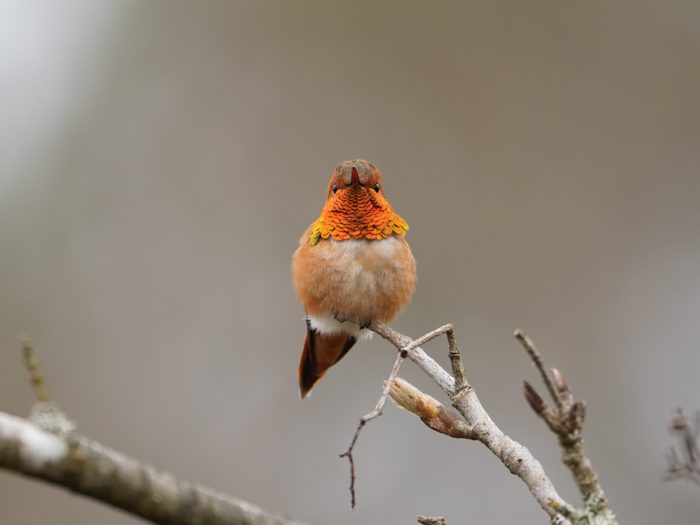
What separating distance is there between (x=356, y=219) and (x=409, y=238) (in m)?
3.57

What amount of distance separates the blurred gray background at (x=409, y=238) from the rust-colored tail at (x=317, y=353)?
256 centimetres

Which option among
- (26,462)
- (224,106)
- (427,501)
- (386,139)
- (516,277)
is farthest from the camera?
(224,106)

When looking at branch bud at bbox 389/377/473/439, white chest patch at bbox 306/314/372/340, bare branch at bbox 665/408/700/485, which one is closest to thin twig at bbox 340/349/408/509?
branch bud at bbox 389/377/473/439

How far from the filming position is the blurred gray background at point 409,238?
23.7 ft

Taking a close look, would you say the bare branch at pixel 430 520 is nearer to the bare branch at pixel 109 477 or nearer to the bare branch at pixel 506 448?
the bare branch at pixel 506 448

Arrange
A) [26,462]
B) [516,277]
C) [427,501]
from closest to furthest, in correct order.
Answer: [26,462] < [427,501] < [516,277]

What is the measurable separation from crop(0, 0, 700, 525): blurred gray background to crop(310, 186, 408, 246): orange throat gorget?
9.67 ft

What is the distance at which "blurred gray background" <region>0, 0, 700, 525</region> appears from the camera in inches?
285

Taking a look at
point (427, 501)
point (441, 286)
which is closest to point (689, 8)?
point (441, 286)

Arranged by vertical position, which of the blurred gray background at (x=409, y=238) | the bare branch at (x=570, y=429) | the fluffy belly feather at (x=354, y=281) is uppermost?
the blurred gray background at (x=409, y=238)

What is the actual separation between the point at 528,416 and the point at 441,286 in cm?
132

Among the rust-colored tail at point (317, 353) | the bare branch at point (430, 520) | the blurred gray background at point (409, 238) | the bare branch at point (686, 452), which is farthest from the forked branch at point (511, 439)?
the blurred gray background at point (409, 238)

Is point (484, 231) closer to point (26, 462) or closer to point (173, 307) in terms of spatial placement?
point (173, 307)

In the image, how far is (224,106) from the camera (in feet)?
30.3
